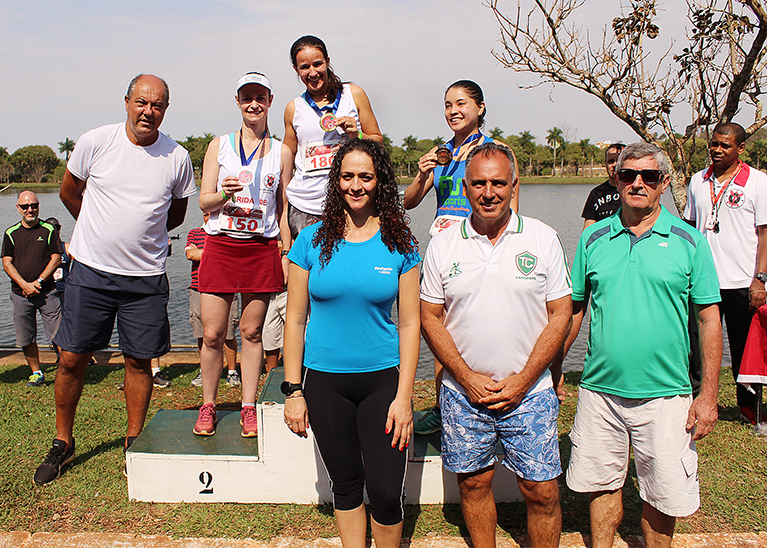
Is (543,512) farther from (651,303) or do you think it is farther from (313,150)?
(313,150)

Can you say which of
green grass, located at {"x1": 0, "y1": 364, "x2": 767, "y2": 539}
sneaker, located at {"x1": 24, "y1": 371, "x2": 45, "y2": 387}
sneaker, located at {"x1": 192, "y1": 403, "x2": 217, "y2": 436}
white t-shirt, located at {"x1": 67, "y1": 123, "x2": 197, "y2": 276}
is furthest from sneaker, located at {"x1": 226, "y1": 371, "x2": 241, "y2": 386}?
white t-shirt, located at {"x1": 67, "y1": 123, "x2": 197, "y2": 276}

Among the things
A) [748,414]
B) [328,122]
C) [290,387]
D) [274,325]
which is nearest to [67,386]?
[290,387]

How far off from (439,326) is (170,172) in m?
2.26

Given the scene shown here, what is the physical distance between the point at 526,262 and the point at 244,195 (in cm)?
197

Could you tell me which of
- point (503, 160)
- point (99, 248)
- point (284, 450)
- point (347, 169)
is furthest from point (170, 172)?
point (503, 160)

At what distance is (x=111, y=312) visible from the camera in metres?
3.95

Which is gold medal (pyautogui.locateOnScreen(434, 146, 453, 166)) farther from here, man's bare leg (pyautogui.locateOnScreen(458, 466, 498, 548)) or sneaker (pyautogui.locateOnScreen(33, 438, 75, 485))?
sneaker (pyautogui.locateOnScreen(33, 438, 75, 485))

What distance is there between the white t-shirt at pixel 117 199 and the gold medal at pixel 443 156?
1.86 m

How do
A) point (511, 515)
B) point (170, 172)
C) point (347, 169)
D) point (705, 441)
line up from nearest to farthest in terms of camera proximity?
point (347, 169)
point (511, 515)
point (170, 172)
point (705, 441)

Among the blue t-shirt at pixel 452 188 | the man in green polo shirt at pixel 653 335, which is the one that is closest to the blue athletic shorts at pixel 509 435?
the man in green polo shirt at pixel 653 335

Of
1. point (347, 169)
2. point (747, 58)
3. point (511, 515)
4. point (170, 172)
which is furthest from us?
point (747, 58)

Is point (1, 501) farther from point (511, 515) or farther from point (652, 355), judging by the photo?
point (652, 355)

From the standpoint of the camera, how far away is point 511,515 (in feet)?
12.0

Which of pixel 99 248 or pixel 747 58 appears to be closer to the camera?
pixel 99 248
